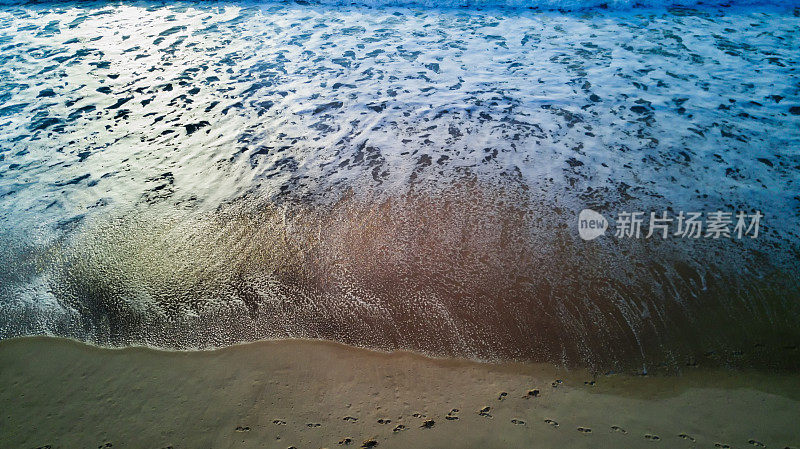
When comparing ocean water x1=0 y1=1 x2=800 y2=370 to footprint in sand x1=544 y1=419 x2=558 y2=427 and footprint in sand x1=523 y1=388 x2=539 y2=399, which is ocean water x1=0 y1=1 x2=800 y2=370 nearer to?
footprint in sand x1=523 y1=388 x2=539 y2=399

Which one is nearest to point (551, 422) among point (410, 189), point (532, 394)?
point (532, 394)

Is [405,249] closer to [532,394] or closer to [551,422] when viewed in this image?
[532,394]

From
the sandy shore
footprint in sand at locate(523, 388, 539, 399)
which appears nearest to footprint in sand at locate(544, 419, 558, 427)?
the sandy shore

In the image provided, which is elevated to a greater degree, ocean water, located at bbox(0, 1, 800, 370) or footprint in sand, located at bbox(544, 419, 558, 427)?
ocean water, located at bbox(0, 1, 800, 370)

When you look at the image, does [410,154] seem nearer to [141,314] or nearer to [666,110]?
[141,314]

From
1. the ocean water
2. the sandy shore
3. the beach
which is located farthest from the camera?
the ocean water

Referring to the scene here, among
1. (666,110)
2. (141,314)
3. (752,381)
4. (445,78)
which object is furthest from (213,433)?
(666,110)
